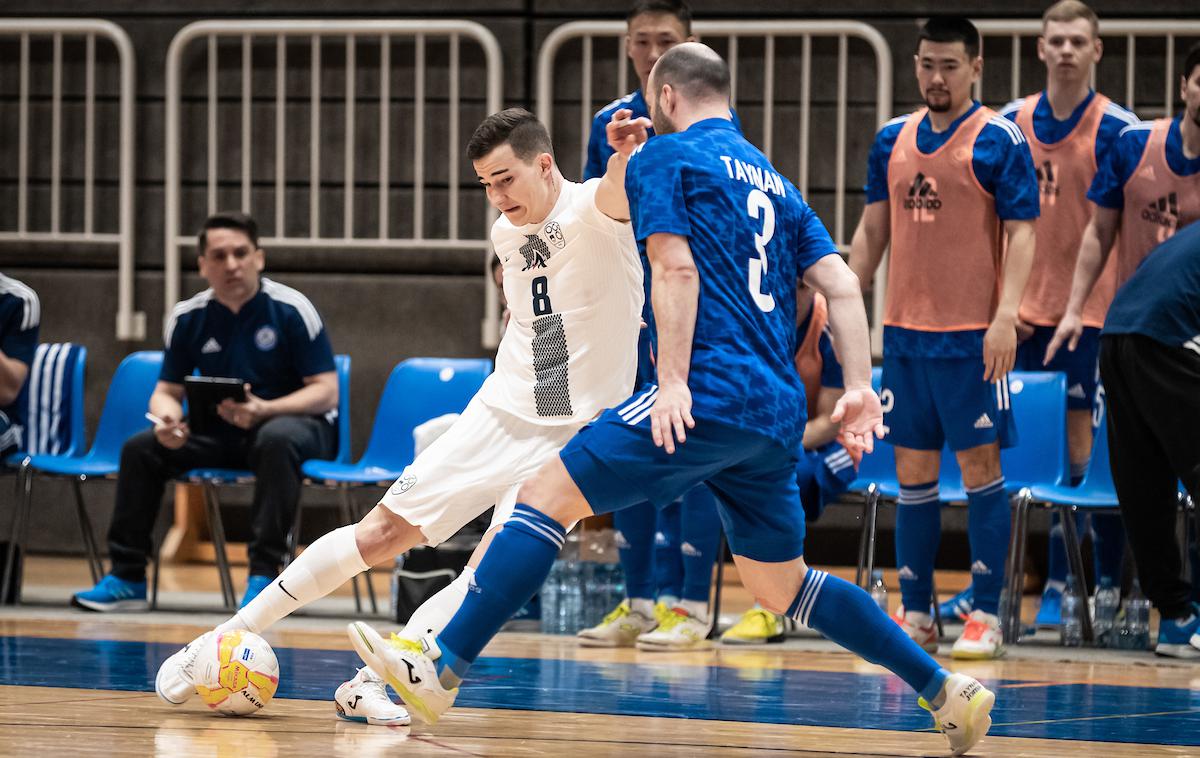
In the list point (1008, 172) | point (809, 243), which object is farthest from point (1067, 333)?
point (809, 243)

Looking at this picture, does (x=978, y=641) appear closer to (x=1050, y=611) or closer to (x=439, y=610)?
(x=1050, y=611)

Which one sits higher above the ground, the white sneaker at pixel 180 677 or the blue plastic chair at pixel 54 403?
the blue plastic chair at pixel 54 403

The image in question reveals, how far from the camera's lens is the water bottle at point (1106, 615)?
6020mm

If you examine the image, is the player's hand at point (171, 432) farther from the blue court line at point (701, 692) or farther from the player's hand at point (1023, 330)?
the player's hand at point (1023, 330)

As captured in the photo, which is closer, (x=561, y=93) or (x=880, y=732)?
(x=880, y=732)

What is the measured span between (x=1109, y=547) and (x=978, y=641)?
1129mm

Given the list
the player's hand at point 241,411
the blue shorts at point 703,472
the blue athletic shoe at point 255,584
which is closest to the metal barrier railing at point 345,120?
the player's hand at point 241,411

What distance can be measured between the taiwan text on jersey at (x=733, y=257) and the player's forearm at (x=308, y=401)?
3.46m

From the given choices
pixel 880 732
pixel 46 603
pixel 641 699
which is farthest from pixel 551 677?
pixel 46 603

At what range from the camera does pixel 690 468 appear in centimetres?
335

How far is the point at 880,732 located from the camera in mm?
3730

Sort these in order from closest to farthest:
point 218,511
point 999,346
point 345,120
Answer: point 999,346, point 218,511, point 345,120

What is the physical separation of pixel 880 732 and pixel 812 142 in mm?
4947

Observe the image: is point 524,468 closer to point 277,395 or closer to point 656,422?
point 656,422
